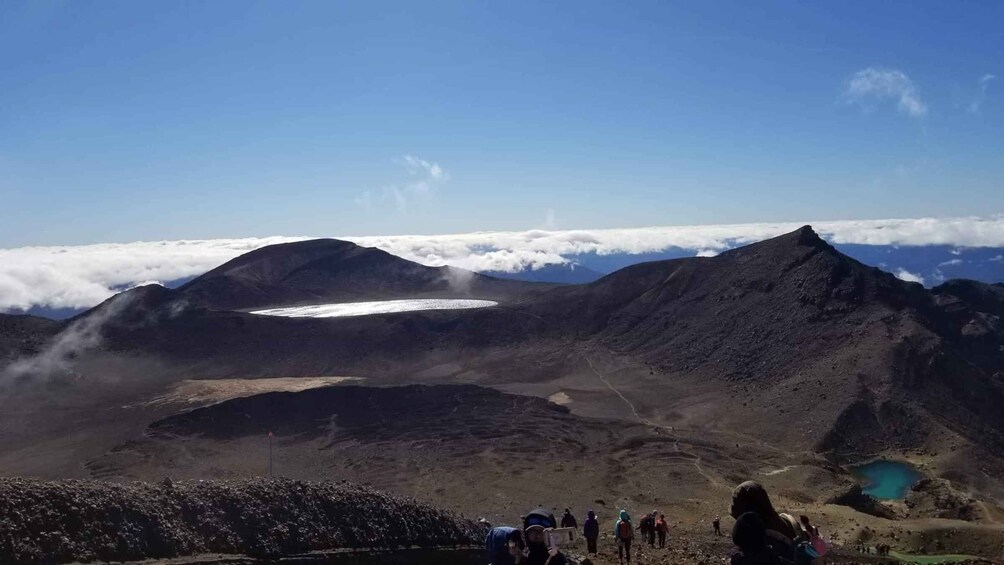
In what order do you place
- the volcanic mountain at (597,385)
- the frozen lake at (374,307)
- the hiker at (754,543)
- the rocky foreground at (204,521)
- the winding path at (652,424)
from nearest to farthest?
the hiker at (754,543) → the rocky foreground at (204,521) → the winding path at (652,424) → the volcanic mountain at (597,385) → the frozen lake at (374,307)

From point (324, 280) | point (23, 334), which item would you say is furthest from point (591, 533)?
point (324, 280)

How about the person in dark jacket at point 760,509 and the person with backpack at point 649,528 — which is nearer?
the person in dark jacket at point 760,509

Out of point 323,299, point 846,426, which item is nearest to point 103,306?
point 323,299

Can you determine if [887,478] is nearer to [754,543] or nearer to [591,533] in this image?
[591,533]

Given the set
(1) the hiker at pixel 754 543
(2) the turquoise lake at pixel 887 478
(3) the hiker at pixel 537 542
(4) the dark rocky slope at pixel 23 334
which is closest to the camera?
(1) the hiker at pixel 754 543

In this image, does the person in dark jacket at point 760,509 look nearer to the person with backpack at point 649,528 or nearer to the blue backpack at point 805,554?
the blue backpack at point 805,554

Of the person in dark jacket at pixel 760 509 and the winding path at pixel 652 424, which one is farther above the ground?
the person in dark jacket at pixel 760 509

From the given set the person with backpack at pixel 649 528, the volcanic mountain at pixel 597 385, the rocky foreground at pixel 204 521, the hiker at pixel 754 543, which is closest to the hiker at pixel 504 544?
the hiker at pixel 754 543

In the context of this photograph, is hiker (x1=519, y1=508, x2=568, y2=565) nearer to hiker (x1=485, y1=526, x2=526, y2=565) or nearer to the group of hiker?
the group of hiker
